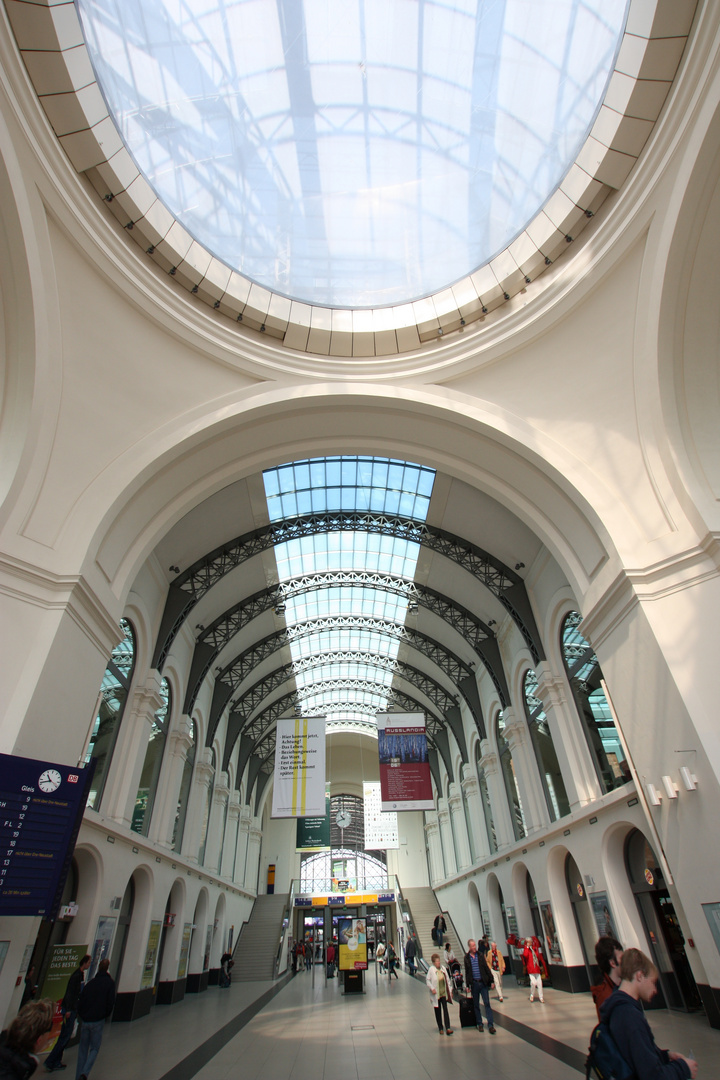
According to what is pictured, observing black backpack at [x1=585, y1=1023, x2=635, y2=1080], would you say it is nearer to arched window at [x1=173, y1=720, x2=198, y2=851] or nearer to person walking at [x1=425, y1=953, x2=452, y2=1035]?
person walking at [x1=425, y1=953, x2=452, y2=1035]

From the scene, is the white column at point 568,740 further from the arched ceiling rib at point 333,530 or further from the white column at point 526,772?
the white column at point 526,772

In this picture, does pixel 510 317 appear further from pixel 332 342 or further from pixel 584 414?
pixel 332 342

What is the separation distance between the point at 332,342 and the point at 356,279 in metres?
1.94

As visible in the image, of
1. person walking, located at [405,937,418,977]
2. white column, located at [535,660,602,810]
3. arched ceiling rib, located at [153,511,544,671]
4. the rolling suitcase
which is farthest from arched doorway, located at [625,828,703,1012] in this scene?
person walking, located at [405,937,418,977]

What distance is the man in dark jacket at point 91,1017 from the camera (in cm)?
669

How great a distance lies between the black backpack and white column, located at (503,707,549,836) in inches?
603

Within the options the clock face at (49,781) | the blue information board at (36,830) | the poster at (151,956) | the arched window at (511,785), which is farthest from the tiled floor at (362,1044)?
the arched window at (511,785)

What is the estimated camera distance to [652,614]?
8805mm

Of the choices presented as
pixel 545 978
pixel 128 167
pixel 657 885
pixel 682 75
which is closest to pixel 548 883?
pixel 545 978

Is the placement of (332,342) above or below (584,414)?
above

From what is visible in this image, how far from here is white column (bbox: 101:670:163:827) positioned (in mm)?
12901

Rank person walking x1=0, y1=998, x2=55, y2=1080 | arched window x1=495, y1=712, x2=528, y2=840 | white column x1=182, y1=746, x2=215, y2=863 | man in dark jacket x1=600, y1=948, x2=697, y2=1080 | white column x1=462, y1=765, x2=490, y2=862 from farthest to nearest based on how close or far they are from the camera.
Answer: white column x1=462, y1=765, x2=490, y2=862, arched window x1=495, y1=712, x2=528, y2=840, white column x1=182, y1=746, x2=215, y2=863, person walking x1=0, y1=998, x2=55, y2=1080, man in dark jacket x1=600, y1=948, x2=697, y2=1080

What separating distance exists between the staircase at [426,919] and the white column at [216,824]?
39.2 feet

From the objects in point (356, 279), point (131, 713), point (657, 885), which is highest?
point (356, 279)
